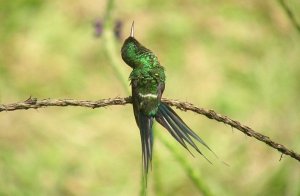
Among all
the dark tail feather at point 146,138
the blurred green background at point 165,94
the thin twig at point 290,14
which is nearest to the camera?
the dark tail feather at point 146,138

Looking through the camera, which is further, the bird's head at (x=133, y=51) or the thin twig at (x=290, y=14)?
the thin twig at (x=290, y=14)

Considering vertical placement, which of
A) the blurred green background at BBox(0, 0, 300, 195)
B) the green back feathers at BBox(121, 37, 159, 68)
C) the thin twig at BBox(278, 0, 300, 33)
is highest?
the blurred green background at BBox(0, 0, 300, 195)

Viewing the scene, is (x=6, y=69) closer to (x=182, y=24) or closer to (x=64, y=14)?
(x=64, y=14)

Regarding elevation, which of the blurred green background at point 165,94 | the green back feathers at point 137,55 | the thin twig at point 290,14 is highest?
the blurred green background at point 165,94

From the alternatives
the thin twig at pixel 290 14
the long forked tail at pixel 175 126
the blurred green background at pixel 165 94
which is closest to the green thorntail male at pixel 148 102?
the long forked tail at pixel 175 126

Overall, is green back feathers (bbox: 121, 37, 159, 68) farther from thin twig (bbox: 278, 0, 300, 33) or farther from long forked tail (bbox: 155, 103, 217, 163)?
thin twig (bbox: 278, 0, 300, 33)

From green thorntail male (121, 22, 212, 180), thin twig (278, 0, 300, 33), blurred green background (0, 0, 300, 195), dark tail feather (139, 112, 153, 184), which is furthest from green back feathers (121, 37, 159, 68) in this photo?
blurred green background (0, 0, 300, 195)

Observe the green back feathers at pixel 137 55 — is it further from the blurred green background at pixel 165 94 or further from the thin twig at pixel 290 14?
the blurred green background at pixel 165 94
